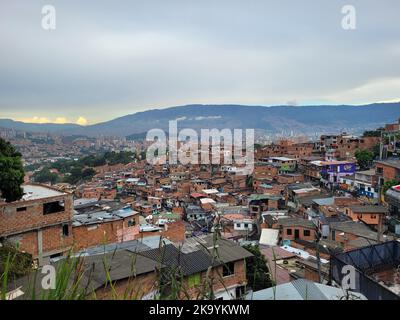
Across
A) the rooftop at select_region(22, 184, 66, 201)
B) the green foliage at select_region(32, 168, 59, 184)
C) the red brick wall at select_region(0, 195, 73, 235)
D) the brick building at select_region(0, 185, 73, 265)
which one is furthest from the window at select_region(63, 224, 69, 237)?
the green foliage at select_region(32, 168, 59, 184)

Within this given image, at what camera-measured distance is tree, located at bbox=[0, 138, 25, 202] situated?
6.52m

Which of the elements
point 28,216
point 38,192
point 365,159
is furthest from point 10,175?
point 365,159

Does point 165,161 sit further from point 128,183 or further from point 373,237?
point 373,237

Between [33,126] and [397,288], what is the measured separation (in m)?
115

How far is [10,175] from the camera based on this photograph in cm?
657

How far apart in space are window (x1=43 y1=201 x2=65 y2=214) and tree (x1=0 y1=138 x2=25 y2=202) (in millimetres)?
623

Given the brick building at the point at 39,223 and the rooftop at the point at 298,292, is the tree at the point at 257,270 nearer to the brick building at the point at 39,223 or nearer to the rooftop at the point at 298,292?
the rooftop at the point at 298,292

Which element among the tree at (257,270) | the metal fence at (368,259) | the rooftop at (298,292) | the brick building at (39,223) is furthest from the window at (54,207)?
the metal fence at (368,259)

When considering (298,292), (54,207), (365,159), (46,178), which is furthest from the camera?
(46,178)

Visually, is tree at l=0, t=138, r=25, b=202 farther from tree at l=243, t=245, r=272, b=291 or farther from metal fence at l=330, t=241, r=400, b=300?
metal fence at l=330, t=241, r=400, b=300

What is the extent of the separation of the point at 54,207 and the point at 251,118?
124369 mm

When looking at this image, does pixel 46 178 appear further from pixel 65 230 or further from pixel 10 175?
pixel 10 175
